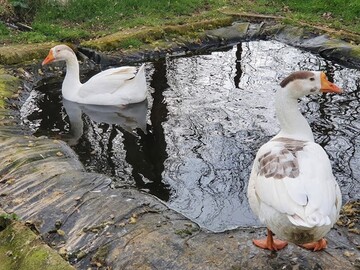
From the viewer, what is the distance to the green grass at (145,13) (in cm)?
1298

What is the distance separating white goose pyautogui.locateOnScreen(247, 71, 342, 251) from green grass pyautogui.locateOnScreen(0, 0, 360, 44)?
8.67 m

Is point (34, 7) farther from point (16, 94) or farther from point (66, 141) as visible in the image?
point (66, 141)

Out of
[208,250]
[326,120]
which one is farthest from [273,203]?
[326,120]

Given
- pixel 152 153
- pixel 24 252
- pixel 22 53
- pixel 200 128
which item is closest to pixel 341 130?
pixel 200 128

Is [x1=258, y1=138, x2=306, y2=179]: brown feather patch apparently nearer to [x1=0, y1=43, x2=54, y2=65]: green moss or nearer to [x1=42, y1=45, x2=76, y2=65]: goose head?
[x1=42, y1=45, x2=76, y2=65]: goose head

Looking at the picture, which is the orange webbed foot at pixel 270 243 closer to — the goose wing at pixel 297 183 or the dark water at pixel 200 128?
the goose wing at pixel 297 183

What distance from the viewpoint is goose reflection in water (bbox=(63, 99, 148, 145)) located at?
830 cm

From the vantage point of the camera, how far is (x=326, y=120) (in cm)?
797

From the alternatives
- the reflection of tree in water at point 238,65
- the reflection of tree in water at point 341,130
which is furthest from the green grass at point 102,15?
the reflection of tree in water at point 341,130

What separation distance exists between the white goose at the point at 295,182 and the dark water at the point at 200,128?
146 cm

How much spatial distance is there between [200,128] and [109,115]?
1.80 m

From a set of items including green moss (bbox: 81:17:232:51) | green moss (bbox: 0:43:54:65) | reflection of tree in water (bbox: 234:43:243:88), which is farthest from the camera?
green moss (bbox: 81:17:232:51)

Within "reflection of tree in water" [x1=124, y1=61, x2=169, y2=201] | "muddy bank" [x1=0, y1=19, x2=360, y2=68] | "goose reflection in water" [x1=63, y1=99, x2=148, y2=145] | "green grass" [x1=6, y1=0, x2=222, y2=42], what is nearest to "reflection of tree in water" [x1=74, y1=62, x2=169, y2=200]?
"reflection of tree in water" [x1=124, y1=61, x2=169, y2=201]

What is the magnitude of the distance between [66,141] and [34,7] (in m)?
7.55
